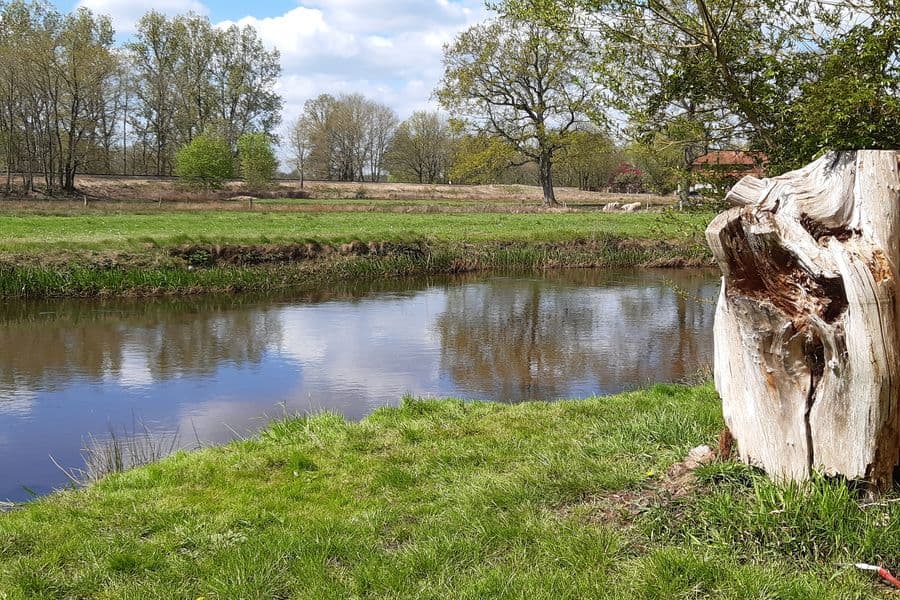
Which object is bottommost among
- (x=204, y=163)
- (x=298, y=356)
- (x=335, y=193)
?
(x=298, y=356)

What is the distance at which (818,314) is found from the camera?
158 inches

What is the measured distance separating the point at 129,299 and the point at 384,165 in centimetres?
6542

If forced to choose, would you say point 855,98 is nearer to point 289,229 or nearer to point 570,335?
point 570,335

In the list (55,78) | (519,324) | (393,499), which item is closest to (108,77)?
(55,78)

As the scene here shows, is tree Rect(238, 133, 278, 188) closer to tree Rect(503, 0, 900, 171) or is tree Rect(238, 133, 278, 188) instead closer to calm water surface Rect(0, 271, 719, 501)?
calm water surface Rect(0, 271, 719, 501)

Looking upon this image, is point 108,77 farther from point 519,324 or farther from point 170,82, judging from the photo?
point 519,324

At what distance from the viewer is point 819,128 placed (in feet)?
18.0

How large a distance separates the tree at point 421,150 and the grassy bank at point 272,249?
146ft

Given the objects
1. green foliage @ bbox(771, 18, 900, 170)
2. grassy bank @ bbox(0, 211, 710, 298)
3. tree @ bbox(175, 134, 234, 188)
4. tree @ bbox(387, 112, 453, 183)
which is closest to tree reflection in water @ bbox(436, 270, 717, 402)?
grassy bank @ bbox(0, 211, 710, 298)

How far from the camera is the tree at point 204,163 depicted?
174 ft

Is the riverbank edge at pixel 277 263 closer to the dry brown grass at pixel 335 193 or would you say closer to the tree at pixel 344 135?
the dry brown grass at pixel 335 193

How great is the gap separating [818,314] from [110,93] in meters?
61.3

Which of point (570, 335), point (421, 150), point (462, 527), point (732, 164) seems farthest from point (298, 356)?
point (421, 150)

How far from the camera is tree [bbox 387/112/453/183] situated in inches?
3159
